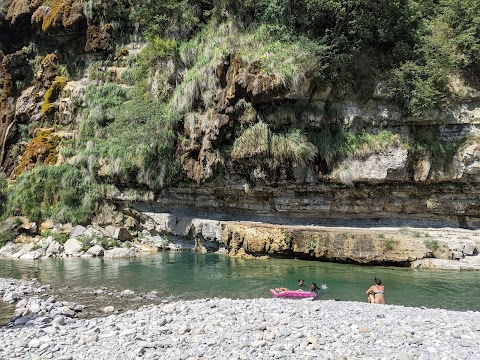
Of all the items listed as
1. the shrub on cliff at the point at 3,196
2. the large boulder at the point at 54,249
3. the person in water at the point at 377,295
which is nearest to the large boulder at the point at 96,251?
the large boulder at the point at 54,249

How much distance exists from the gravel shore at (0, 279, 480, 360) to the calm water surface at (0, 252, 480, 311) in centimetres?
239

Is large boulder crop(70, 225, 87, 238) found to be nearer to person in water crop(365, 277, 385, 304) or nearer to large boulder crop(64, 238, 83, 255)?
large boulder crop(64, 238, 83, 255)

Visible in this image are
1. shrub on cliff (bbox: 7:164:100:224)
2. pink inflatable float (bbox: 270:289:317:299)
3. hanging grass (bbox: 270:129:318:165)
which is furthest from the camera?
shrub on cliff (bbox: 7:164:100:224)

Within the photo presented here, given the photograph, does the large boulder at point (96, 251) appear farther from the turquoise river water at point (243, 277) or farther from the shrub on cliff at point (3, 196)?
the shrub on cliff at point (3, 196)

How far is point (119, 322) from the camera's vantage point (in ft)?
28.4

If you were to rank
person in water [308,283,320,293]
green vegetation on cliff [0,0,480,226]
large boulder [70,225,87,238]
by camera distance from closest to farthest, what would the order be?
person in water [308,283,320,293]
green vegetation on cliff [0,0,480,226]
large boulder [70,225,87,238]

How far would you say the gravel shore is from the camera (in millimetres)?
6430

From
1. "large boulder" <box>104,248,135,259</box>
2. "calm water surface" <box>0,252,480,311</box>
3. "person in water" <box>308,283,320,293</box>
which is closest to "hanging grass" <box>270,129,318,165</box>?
"calm water surface" <box>0,252,480,311</box>

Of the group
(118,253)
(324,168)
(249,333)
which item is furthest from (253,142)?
(249,333)

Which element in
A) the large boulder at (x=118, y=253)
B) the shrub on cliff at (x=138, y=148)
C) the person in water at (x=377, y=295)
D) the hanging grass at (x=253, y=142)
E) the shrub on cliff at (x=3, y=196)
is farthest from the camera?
the shrub on cliff at (x=3, y=196)

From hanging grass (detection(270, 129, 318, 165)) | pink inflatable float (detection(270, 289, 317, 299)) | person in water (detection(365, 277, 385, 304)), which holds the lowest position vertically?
pink inflatable float (detection(270, 289, 317, 299))

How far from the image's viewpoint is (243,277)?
48.0 feet

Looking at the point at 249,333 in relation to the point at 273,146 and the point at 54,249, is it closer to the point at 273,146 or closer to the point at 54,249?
the point at 273,146

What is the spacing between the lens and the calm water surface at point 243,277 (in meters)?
11.8
